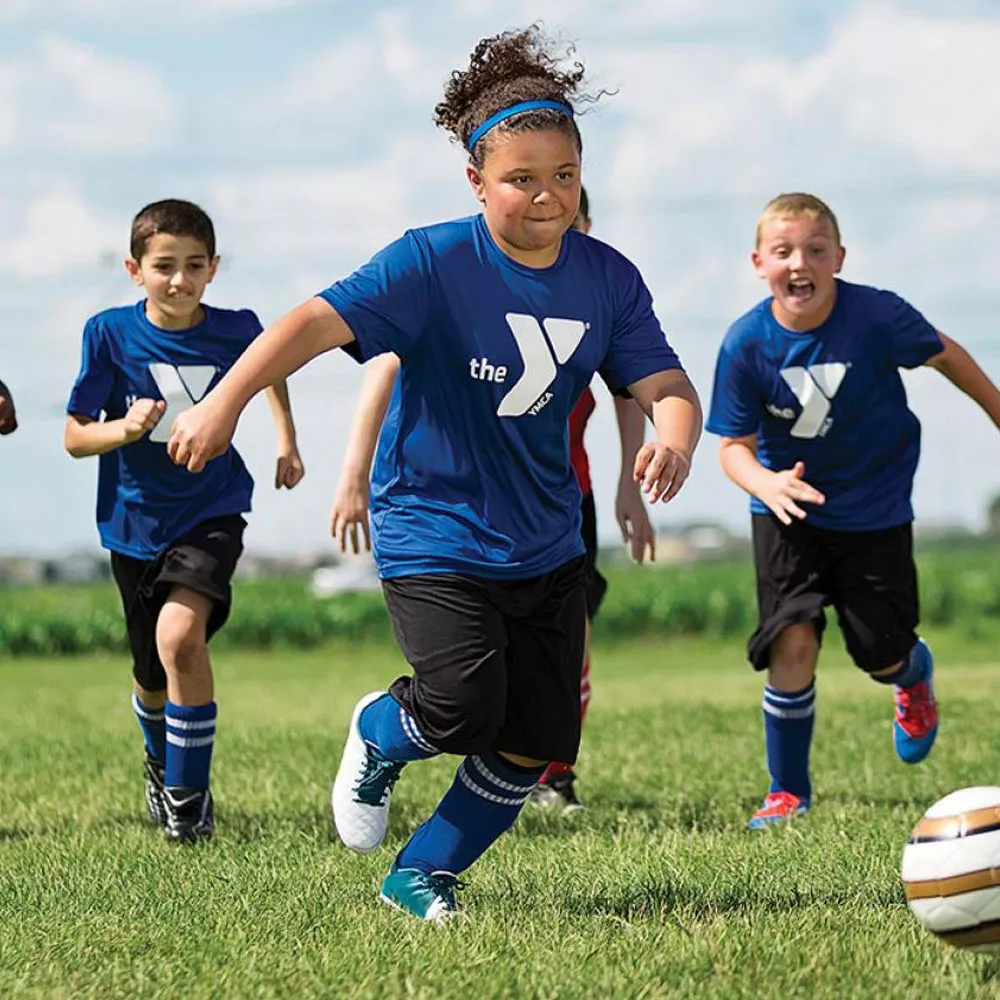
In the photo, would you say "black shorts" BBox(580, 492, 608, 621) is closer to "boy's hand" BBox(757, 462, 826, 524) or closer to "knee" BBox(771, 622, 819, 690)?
"knee" BBox(771, 622, 819, 690)

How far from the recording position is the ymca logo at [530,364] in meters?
5.01

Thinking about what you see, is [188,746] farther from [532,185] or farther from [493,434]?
[532,185]

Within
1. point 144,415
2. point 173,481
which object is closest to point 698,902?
point 144,415

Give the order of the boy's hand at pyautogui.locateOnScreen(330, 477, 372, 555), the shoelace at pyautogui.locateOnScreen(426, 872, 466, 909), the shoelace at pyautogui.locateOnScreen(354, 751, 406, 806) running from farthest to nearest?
the boy's hand at pyautogui.locateOnScreen(330, 477, 372, 555) → the shoelace at pyautogui.locateOnScreen(354, 751, 406, 806) → the shoelace at pyautogui.locateOnScreen(426, 872, 466, 909)

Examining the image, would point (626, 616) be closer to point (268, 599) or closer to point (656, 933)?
point (268, 599)

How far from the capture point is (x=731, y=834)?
22.2ft

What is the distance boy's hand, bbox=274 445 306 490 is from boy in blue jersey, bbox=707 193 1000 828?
167 cm

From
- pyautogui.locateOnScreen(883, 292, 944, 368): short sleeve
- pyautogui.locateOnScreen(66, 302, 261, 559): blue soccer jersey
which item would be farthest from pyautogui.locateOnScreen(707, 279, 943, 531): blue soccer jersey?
pyautogui.locateOnScreen(66, 302, 261, 559): blue soccer jersey

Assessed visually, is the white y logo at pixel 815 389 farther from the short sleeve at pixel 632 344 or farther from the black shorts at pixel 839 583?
the short sleeve at pixel 632 344

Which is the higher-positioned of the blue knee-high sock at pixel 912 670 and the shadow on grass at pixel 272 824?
the blue knee-high sock at pixel 912 670

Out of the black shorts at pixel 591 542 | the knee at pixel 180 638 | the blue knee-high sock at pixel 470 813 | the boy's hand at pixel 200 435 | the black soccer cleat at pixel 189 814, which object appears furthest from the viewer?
the black shorts at pixel 591 542

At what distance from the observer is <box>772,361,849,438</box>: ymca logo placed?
297 inches

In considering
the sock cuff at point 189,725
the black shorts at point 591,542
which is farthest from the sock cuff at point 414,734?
the black shorts at point 591,542

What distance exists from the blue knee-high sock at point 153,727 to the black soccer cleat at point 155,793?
4.9 inches
